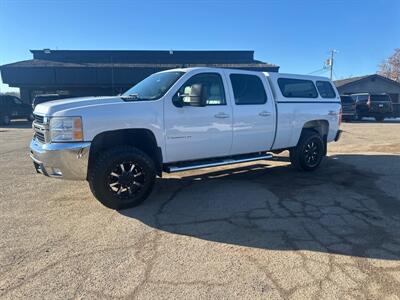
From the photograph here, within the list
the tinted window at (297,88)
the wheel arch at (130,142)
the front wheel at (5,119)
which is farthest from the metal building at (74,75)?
the wheel arch at (130,142)

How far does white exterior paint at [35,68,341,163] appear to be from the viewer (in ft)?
15.3

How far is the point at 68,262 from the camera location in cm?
339

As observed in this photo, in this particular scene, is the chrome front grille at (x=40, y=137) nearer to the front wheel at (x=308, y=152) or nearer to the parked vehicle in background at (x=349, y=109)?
the front wheel at (x=308, y=152)

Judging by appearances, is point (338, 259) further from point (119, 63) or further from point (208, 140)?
point (119, 63)

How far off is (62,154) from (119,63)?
96.3ft

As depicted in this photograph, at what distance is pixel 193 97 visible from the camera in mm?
5043

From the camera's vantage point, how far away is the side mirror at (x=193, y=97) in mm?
5000

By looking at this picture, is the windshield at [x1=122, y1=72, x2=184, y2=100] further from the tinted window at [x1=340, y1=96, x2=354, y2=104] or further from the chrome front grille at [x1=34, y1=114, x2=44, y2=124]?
the tinted window at [x1=340, y1=96, x2=354, y2=104]

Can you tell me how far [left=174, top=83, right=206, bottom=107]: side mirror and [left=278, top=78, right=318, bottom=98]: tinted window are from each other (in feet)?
7.93

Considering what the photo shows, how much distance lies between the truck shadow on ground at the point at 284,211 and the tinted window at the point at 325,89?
1.91m

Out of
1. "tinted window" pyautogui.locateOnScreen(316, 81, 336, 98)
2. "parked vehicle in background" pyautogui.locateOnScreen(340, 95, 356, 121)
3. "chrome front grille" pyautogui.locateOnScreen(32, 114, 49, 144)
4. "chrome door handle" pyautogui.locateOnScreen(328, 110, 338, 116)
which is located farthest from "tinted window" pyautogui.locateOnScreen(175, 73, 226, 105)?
"parked vehicle in background" pyautogui.locateOnScreen(340, 95, 356, 121)

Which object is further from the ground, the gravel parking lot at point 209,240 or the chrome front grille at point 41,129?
the chrome front grille at point 41,129

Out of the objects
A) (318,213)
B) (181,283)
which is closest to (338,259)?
(318,213)

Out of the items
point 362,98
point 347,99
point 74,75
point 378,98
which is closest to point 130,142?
point 347,99
